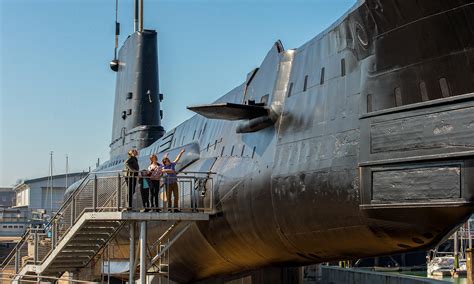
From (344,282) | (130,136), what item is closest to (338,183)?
(130,136)

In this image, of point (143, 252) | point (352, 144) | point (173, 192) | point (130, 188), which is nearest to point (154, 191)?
point (173, 192)

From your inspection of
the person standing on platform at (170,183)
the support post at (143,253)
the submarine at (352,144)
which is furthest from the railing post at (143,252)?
the submarine at (352,144)

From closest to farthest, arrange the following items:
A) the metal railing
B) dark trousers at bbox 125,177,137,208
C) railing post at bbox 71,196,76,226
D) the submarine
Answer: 1. the submarine
2. dark trousers at bbox 125,177,137,208
3. the metal railing
4. railing post at bbox 71,196,76,226

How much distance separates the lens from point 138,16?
1080 inches

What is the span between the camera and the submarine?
27.8 ft

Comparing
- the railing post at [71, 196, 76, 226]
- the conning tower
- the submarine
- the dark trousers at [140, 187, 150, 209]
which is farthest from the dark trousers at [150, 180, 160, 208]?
the conning tower

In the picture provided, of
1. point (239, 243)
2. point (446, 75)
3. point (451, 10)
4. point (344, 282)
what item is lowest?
point (344, 282)

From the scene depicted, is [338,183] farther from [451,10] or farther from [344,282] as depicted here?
[344,282]

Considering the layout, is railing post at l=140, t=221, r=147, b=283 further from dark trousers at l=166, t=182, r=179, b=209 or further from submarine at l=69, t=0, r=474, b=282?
submarine at l=69, t=0, r=474, b=282

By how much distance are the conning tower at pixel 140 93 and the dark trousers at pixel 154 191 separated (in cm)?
1086

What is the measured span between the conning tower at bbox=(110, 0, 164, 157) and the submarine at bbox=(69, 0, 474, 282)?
1062 cm

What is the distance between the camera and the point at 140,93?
25.9 meters

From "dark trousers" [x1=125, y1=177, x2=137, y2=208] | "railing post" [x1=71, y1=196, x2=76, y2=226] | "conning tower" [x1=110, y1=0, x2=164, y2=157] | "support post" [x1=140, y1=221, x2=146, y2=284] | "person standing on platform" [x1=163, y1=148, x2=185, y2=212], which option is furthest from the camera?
"conning tower" [x1=110, y1=0, x2=164, y2=157]

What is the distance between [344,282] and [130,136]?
426 inches
